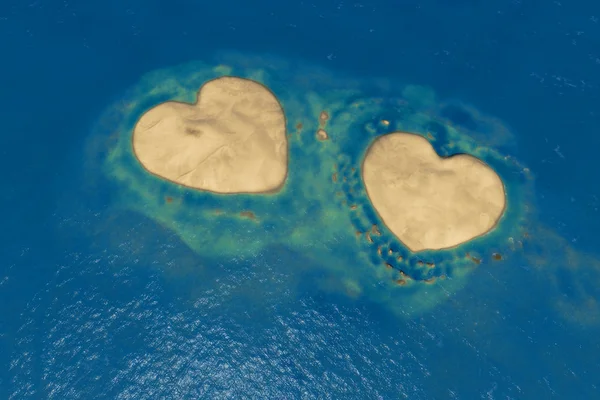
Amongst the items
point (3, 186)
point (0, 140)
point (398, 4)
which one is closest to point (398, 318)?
point (398, 4)

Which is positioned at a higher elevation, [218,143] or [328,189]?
[218,143]

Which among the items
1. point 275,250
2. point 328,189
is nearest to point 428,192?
point 328,189

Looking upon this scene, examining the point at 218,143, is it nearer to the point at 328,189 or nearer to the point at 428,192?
the point at 328,189

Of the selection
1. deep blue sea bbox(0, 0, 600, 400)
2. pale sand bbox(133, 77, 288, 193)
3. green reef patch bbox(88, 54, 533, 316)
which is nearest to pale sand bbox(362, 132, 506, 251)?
green reef patch bbox(88, 54, 533, 316)

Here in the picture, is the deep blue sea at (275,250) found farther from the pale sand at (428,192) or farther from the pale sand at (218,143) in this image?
the pale sand at (218,143)

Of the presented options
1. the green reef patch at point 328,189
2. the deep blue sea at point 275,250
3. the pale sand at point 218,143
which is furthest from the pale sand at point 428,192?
the pale sand at point 218,143

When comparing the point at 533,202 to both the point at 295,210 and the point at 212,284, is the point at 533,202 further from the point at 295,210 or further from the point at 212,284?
the point at 212,284

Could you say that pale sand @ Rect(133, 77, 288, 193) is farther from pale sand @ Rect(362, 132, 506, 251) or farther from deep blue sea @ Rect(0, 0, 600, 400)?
pale sand @ Rect(362, 132, 506, 251)
